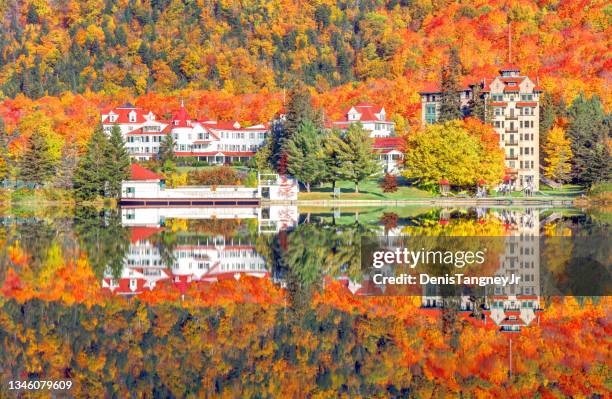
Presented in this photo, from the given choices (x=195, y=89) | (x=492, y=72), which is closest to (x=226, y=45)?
(x=195, y=89)

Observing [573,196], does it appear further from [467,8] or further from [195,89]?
[467,8]

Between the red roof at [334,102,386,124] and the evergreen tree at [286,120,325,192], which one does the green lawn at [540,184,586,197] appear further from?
the red roof at [334,102,386,124]

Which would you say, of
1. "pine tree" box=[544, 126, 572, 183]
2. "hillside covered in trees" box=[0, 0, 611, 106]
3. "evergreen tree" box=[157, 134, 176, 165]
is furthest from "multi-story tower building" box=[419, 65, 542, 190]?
"hillside covered in trees" box=[0, 0, 611, 106]

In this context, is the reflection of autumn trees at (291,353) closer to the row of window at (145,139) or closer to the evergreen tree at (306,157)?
the evergreen tree at (306,157)

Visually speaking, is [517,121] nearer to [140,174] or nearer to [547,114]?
[547,114]

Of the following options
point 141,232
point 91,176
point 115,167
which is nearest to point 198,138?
point 115,167

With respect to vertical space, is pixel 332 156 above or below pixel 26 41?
below
